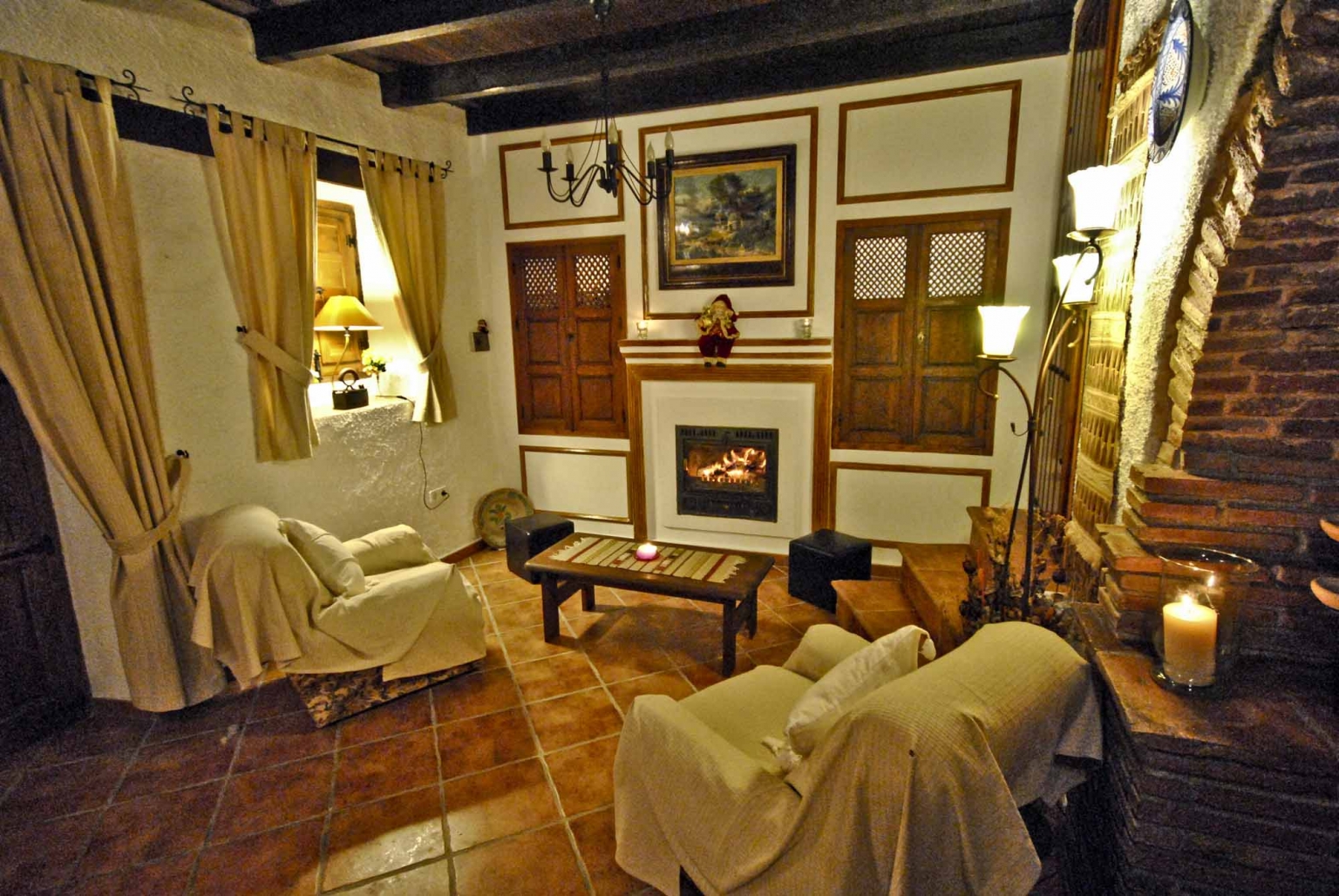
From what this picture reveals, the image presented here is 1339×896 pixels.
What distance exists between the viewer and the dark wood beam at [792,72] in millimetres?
3396

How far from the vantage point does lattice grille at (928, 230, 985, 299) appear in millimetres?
3691

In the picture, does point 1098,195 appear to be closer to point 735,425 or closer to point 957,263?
point 957,263

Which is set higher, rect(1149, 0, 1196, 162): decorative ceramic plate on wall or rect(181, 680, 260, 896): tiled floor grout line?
rect(1149, 0, 1196, 162): decorative ceramic plate on wall

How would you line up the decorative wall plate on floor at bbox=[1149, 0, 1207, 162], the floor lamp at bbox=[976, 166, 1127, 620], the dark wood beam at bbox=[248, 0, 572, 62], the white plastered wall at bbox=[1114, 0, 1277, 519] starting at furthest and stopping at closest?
the dark wood beam at bbox=[248, 0, 572, 62] < the floor lamp at bbox=[976, 166, 1127, 620] < the decorative wall plate on floor at bbox=[1149, 0, 1207, 162] < the white plastered wall at bbox=[1114, 0, 1277, 519]

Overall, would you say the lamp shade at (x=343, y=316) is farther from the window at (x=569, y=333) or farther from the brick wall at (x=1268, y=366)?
the brick wall at (x=1268, y=366)

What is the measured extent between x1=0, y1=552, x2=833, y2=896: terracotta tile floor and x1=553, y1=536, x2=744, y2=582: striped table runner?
437mm

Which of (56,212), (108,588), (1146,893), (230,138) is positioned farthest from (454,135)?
(1146,893)

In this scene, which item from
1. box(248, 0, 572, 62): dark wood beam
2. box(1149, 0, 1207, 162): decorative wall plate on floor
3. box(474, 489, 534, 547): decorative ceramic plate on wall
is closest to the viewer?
box(1149, 0, 1207, 162): decorative wall plate on floor


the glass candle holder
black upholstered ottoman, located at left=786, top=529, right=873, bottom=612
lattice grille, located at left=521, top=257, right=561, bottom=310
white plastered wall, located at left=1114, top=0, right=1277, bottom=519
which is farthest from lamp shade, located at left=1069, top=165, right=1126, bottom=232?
lattice grille, located at left=521, top=257, right=561, bottom=310

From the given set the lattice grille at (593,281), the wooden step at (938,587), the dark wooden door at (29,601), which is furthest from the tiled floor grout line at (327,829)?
the lattice grille at (593,281)

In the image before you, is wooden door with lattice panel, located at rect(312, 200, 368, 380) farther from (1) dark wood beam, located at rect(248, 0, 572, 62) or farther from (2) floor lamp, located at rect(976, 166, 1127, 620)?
(2) floor lamp, located at rect(976, 166, 1127, 620)

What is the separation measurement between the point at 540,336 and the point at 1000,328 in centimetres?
320

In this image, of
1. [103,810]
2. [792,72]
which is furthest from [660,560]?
[792,72]

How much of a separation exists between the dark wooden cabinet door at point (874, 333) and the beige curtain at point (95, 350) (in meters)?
3.53
